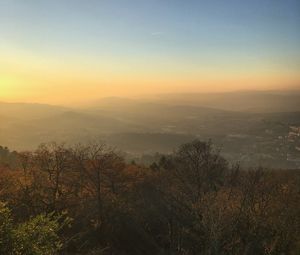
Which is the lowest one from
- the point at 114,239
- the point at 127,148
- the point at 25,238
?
the point at 127,148

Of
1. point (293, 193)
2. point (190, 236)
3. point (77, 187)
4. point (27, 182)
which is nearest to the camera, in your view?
point (190, 236)

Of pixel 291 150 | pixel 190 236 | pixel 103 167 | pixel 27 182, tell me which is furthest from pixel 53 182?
pixel 291 150

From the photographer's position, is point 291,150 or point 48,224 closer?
point 48,224

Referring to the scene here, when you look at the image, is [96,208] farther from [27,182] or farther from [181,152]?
[181,152]

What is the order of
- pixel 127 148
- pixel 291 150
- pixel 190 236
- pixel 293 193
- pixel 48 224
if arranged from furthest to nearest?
pixel 127 148, pixel 291 150, pixel 293 193, pixel 190 236, pixel 48 224

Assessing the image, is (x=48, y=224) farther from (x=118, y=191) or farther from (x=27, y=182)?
(x=118, y=191)

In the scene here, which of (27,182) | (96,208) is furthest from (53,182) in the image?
(96,208)

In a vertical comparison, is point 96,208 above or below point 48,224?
below
